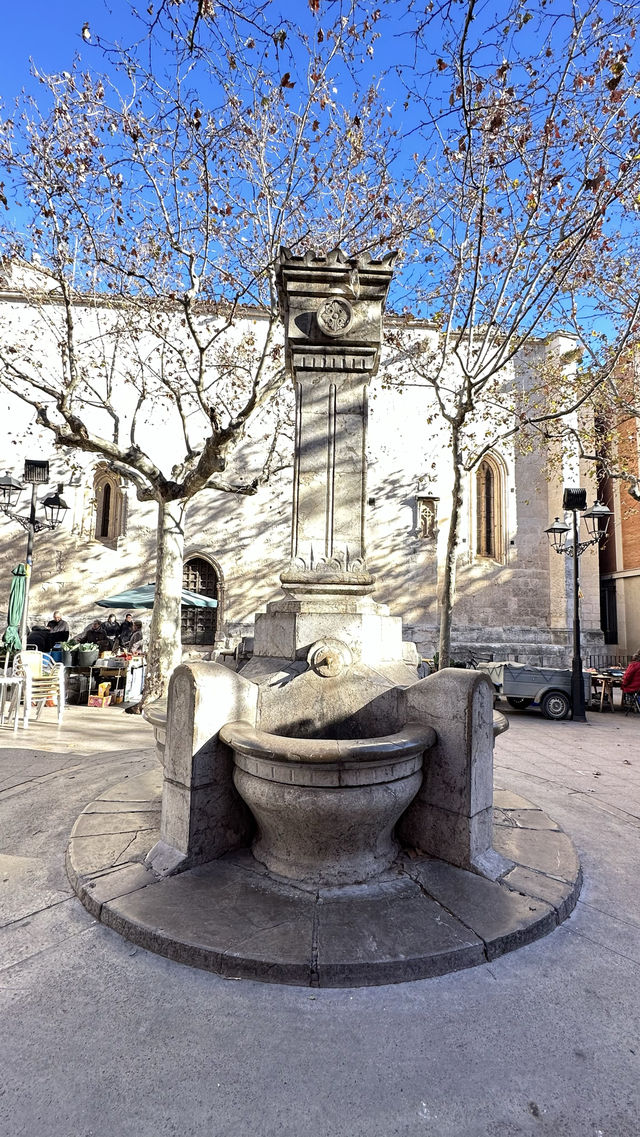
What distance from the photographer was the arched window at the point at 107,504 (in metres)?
18.0

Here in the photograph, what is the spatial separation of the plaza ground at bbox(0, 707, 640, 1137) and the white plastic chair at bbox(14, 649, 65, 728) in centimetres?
516

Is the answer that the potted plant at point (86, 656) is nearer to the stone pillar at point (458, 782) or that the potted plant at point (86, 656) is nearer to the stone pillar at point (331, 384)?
the stone pillar at point (331, 384)

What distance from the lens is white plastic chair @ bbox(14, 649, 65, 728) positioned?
24.7 ft

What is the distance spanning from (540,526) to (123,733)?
629 inches

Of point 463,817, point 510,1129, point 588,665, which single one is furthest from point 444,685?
point 588,665

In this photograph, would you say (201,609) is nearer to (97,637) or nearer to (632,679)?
(97,637)

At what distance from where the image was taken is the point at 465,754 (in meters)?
2.99

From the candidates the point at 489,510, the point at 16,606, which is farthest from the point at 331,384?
the point at 489,510

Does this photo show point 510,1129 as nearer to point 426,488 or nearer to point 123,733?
point 123,733

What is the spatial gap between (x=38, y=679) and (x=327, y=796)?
24.3 feet

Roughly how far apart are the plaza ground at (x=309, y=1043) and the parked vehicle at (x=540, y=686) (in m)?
8.65

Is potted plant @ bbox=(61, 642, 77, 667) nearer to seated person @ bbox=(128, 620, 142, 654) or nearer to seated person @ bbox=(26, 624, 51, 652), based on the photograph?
seated person @ bbox=(128, 620, 142, 654)

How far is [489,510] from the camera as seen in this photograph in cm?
1927

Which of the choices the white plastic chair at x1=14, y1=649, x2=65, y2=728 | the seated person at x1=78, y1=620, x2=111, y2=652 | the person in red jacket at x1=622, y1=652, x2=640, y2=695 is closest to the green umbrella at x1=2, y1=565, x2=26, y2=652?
the white plastic chair at x1=14, y1=649, x2=65, y2=728
